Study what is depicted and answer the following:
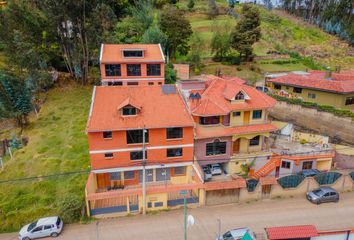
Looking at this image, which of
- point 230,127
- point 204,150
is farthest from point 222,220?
point 230,127

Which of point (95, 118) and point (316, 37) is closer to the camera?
point (95, 118)

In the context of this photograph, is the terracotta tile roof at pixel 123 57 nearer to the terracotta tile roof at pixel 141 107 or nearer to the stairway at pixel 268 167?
the terracotta tile roof at pixel 141 107

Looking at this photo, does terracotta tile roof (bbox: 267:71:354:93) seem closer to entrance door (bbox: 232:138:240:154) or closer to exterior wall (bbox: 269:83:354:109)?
exterior wall (bbox: 269:83:354:109)

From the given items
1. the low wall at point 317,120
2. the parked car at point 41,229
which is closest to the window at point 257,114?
the low wall at point 317,120

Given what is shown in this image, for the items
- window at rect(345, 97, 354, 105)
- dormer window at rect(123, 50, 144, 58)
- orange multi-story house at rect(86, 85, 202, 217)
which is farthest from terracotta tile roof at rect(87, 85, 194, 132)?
window at rect(345, 97, 354, 105)

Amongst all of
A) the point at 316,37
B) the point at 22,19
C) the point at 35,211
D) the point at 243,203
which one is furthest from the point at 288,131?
the point at 316,37

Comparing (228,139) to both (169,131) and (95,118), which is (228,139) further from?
(95,118)

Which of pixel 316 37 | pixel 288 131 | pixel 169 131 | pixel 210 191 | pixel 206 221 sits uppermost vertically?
pixel 316 37
